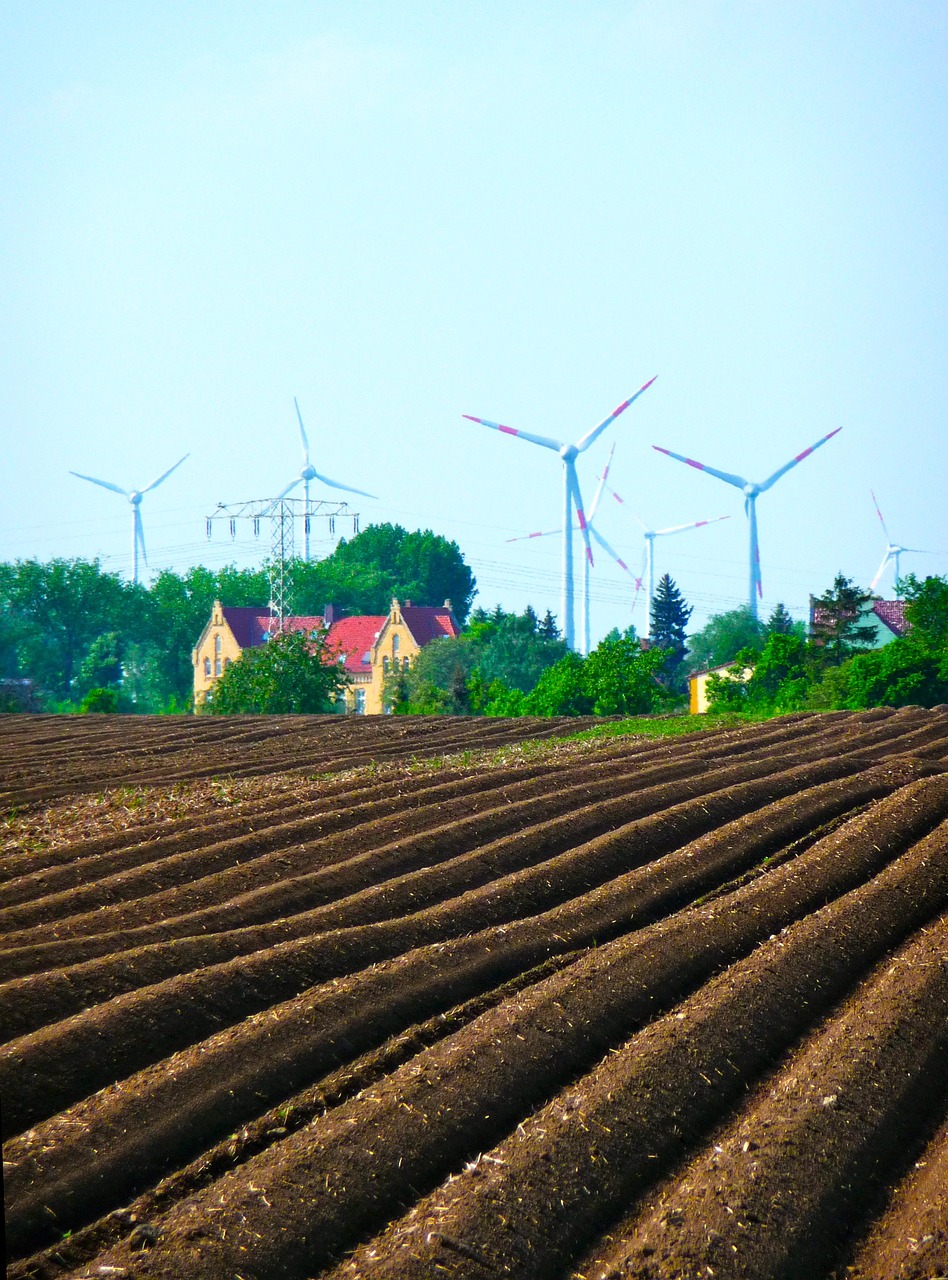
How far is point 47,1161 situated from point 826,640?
161 feet

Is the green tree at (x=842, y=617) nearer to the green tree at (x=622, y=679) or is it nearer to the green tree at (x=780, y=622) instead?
the green tree at (x=622, y=679)

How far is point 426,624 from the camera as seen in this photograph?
7331 centimetres

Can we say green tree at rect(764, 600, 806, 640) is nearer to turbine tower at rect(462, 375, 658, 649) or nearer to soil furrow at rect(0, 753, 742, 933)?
turbine tower at rect(462, 375, 658, 649)

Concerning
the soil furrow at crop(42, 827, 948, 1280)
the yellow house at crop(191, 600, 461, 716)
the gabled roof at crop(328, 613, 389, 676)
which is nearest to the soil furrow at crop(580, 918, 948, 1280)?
the soil furrow at crop(42, 827, 948, 1280)

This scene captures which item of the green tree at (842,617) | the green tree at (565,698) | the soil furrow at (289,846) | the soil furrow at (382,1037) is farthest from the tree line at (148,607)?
the soil furrow at (382,1037)

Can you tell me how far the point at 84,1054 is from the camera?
7.66 m

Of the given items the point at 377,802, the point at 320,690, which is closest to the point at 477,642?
the point at 320,690

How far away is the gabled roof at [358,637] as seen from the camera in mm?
75938

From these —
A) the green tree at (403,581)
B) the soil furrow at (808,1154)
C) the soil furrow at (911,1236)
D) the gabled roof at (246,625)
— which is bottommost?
the soil furrow at (911,1236)

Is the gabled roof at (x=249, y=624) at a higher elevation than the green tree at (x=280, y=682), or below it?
higher

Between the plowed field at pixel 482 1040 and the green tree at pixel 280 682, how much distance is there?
118 ft

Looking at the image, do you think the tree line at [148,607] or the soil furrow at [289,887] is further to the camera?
the tree line at [148,607]

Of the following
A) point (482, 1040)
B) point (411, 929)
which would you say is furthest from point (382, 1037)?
point (411, 929)

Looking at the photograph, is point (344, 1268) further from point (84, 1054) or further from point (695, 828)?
point (695, 828)
